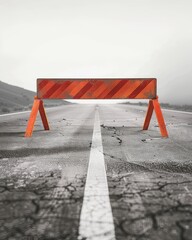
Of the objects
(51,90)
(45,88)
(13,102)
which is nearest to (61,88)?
(51,90)

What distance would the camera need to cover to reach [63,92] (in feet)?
21.5

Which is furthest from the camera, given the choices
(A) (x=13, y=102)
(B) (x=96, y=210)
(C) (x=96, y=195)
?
(A) (x=13, y=102)

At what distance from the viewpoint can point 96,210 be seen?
2104 millimetres

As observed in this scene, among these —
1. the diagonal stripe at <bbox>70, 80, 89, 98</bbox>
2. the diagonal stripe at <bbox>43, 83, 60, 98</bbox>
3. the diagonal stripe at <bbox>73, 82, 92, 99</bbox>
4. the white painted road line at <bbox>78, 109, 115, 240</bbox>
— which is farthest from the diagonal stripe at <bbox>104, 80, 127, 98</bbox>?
the white painted road line at <bbox>78, 109, 115, 240</bbox>

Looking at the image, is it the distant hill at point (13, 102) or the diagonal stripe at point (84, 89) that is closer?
the diagonal stripe at point (84, 89)

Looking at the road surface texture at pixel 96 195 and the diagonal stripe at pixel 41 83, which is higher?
the diagonal stripe at pixel 41 83

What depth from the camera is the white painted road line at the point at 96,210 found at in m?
1.75

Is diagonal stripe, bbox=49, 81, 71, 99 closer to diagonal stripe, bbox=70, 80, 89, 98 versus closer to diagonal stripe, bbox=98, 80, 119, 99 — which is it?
diagonal stripe, bbox=70, 80, 89, 98

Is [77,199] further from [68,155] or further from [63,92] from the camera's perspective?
[63,92]

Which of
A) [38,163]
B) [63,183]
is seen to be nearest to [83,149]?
[38,163]

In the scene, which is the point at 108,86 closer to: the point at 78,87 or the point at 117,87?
the point at 117,87

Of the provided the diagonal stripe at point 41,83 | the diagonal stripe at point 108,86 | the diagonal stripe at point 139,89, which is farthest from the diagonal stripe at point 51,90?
the diagonal stripe at point 139,89

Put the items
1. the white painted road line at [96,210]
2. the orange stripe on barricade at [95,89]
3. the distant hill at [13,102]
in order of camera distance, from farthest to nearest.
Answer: the distant hill at [13,102] < the orange stripe on barricade at [95,89] < the white painted road line at [96,210]

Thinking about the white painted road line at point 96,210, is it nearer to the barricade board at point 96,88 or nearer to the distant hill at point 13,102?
the barricade board at point 96,88
